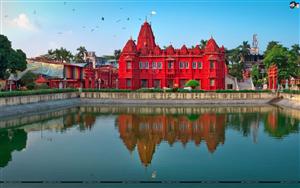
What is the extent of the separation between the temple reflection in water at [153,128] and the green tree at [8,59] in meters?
9.75

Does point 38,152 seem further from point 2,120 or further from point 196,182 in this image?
point 2,120

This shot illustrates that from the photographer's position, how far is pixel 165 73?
59656 millimetres

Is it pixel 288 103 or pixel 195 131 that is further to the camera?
pixel 288 103

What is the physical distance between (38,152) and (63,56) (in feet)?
218

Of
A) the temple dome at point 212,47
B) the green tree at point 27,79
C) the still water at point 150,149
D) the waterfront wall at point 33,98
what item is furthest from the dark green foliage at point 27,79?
the temple dome at point 212,47

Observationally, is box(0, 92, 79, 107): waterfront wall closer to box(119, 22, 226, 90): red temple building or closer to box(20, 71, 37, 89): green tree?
box(20, 71, 37, 89): green tree

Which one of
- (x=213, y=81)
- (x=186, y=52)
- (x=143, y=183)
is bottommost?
(x=143, y=183)

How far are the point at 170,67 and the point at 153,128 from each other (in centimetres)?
3235

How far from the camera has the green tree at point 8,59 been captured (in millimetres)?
43312

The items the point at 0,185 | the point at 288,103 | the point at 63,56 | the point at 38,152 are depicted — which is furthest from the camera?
the point at 63,56

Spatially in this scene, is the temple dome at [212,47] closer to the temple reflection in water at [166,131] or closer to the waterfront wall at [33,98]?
the waterfront wall at [33,98]

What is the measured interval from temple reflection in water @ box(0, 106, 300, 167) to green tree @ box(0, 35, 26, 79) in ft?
32.0

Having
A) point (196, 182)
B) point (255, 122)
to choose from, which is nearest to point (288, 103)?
point (255, 122)

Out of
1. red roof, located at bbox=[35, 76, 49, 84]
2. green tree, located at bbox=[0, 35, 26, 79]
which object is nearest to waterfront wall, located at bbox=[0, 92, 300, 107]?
green tree, located at bbox=[0, 35, 26, 79]
